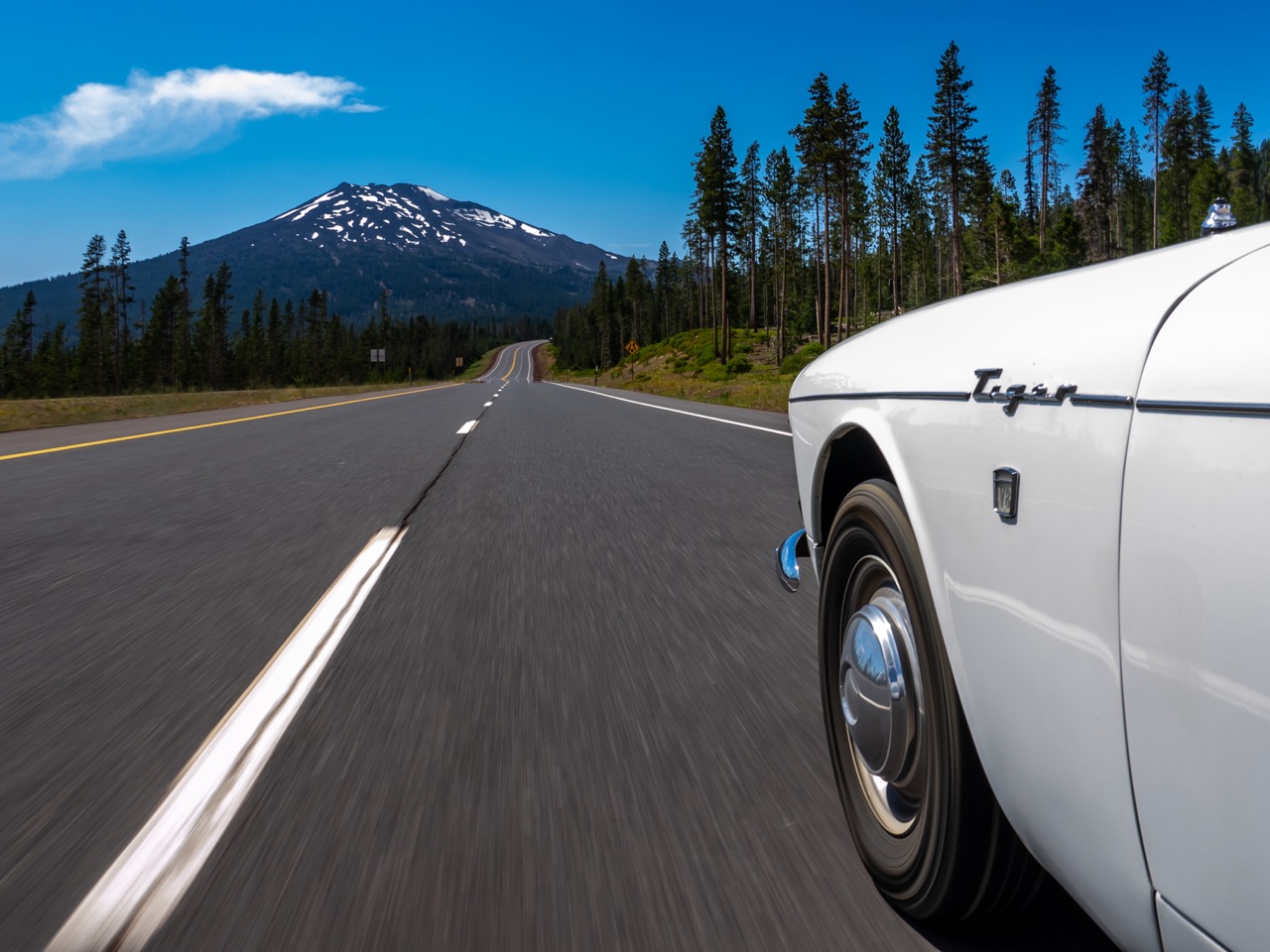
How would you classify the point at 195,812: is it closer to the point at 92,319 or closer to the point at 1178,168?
the point at 1178,168

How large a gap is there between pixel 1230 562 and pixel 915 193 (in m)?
82.9

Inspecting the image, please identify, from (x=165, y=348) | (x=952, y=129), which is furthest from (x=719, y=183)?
(x=165, y=348)

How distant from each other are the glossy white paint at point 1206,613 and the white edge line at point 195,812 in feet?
5.91

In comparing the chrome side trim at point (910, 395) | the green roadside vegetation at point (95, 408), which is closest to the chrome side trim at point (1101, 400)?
the chrome side trim at point (910, 395)

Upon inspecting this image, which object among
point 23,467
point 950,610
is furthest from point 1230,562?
point 23,467

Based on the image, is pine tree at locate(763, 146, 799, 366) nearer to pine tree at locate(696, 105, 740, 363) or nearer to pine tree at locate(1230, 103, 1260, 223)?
pine tree at locate(696, 105, 740, 363)

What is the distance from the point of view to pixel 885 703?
2.05 metres

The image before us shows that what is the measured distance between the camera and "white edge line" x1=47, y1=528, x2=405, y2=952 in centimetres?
189

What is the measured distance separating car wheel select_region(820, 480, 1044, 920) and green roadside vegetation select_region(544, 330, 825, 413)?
53.3ft

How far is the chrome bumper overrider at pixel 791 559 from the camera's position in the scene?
3.10 m

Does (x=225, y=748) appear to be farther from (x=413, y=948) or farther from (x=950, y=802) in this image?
(x=950, y=802)

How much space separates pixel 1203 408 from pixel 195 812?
7.67 ft

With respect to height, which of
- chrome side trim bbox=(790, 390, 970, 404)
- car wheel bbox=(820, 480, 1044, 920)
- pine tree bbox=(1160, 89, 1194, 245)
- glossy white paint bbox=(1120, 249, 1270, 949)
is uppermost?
pine tree bbox=(1160, 89, 1194, 245)

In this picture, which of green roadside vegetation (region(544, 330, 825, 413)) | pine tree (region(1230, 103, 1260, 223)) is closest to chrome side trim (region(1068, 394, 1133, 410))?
green roadside vegetation (region(544, 330, 825, 413))
